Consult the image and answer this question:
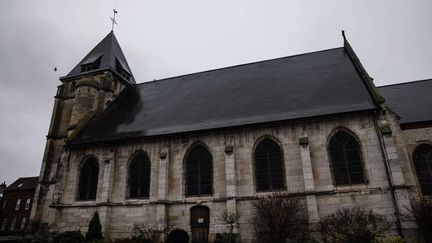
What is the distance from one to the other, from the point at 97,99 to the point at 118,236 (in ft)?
33.6

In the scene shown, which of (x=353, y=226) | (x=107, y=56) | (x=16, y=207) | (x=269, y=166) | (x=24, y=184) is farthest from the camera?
(x=24, y=184)

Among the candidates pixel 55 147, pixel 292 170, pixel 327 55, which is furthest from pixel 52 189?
pixel 327 55

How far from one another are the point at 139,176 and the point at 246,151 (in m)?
5.94

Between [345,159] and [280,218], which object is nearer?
[280,218]

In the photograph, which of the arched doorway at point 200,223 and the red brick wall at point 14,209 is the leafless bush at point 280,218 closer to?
the arched doorway at point 200,223

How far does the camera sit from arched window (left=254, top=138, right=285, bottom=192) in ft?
46.0

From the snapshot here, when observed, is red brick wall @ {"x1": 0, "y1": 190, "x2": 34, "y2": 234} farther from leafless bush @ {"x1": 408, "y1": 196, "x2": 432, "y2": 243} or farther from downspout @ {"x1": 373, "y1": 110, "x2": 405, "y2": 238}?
leafless bush @ {"x1": 408, "y1": 196, "x2": 432, "y2": 243}

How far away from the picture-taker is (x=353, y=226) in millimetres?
10352

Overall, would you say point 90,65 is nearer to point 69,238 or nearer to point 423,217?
point 69,238

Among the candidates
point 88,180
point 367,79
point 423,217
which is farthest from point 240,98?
point 423,217

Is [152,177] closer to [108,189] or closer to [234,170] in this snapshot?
[108,189]

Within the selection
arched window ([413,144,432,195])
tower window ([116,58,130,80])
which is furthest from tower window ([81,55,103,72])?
arched window ([413,144,432,195])

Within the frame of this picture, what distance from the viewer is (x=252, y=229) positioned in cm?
1341

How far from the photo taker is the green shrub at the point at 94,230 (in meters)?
14.2
